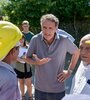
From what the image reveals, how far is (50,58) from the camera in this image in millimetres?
3887

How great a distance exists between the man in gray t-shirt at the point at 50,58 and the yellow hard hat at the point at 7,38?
5.04 feet

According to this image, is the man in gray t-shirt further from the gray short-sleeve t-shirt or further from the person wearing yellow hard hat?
the person wearing yellow hard hat

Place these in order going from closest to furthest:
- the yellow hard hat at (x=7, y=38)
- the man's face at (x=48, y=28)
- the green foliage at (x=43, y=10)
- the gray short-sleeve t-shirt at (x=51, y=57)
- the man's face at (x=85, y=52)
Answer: the yellow hard hat at (x=7, y=38)
the man's face at (x=85, y=52)
the man's face at (x=48, y=28)
the gray short-sleeve t-shirt at (x=51, y=57)
the green foliage at (x=43, y=10)

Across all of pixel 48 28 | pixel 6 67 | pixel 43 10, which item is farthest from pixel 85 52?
pixel 43 10

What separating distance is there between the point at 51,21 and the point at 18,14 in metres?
12.3

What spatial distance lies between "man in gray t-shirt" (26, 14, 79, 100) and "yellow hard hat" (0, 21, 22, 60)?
1537 mm

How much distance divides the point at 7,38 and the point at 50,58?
1.70 meters

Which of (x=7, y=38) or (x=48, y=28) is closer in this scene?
(x=7, y=38)

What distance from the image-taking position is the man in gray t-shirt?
153 inches

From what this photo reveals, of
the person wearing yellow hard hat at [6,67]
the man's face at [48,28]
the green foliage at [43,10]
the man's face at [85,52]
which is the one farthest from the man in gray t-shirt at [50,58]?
the green foliage at [43,10]

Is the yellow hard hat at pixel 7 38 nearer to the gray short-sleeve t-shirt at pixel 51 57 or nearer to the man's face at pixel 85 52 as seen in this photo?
the man's face at pixel 85 52

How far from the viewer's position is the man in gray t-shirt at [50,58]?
388 centimetres

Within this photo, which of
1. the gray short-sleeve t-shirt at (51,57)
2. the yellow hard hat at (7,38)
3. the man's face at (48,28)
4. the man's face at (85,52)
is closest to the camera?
the yellow hard hat at (7,38)

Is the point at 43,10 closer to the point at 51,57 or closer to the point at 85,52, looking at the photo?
the point at 51,57
